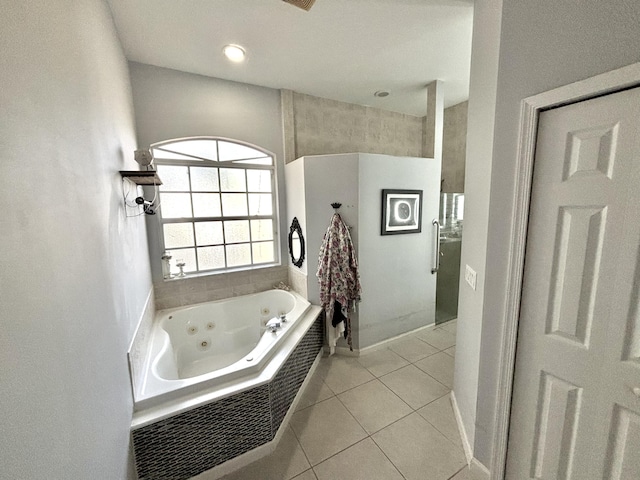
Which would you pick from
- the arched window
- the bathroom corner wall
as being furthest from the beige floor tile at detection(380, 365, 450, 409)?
the bathroom corner wall

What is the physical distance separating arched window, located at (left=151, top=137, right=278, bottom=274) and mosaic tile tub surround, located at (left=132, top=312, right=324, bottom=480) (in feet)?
5.50

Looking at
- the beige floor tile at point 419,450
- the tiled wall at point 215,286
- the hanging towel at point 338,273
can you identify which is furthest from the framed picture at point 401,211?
the beige floor tile at point 419,450

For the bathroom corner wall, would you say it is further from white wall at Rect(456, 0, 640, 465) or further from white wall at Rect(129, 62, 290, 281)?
white wall at Rect(129, 62, 290, 281)

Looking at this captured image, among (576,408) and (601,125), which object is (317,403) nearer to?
(576,408)

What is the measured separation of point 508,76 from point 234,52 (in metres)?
2.10

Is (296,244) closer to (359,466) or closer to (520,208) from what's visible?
(359,466)

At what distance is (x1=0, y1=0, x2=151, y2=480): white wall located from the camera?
0.57 meters

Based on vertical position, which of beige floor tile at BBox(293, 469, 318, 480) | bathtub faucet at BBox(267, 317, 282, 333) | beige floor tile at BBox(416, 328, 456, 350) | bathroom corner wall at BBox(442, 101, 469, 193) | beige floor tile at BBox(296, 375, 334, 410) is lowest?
beige floor tile at BBox(293, 469, 318, 480)

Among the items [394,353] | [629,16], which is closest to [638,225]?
[629,16]

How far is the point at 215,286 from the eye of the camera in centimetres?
281

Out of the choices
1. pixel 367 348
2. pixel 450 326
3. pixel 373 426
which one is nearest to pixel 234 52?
pixel 367 348

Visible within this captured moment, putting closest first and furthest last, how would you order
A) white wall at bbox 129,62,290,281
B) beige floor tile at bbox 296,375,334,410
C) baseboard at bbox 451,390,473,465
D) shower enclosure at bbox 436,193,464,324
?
baseboard at bbox 451,390,473,465
beige floor tile at bbox 296,375,334,410
white wall at bbox 129,62,290,281
shower enclosure at bbox 436,193,464,324

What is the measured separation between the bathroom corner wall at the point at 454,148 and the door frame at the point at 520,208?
2.60 m

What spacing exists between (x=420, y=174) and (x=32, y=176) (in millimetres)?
2799
